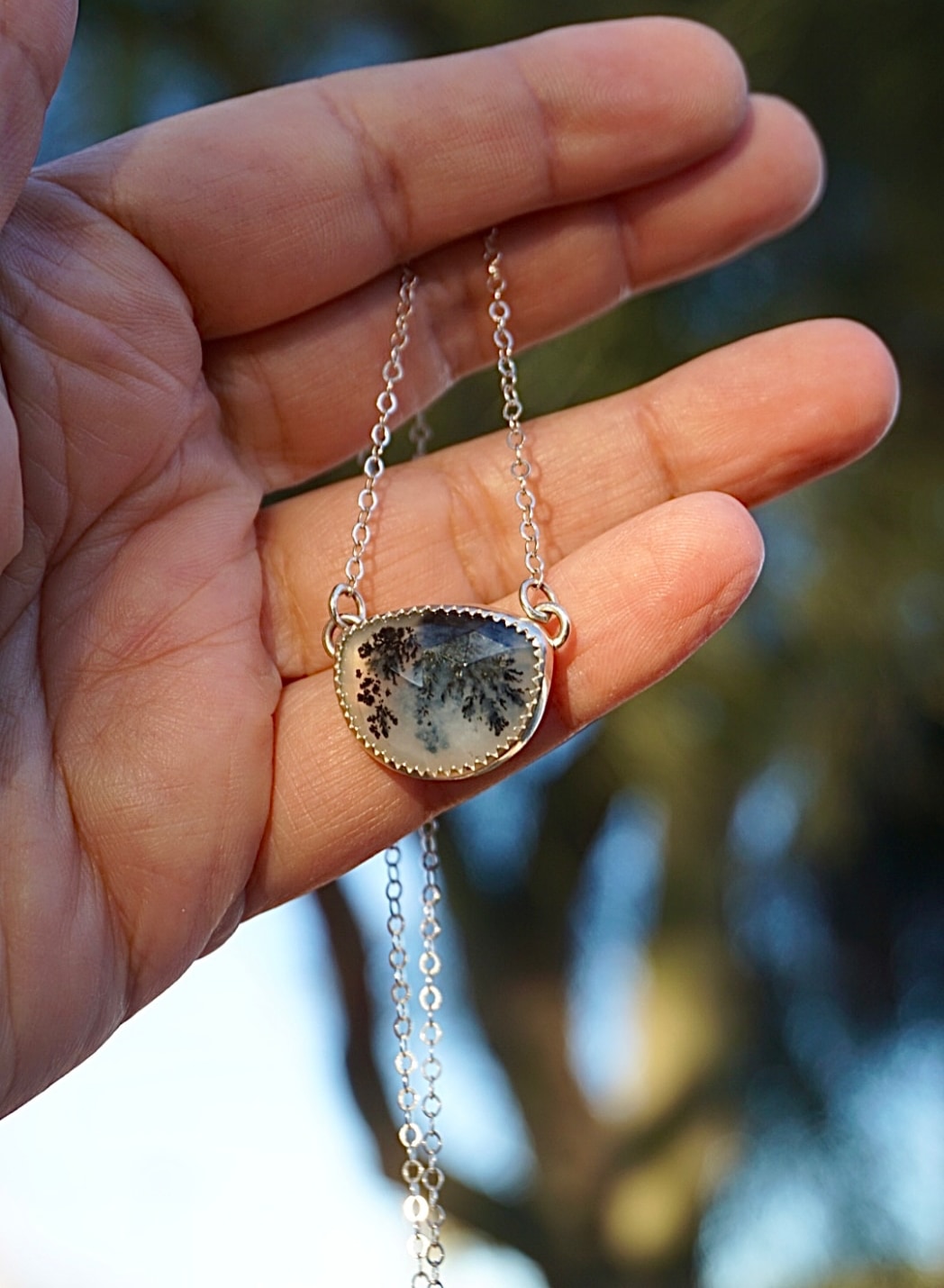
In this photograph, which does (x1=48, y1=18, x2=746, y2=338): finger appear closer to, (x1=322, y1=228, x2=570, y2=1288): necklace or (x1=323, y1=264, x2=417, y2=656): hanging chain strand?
(x1=323, y1=264, x2=417, y2=656): hanging chain strand

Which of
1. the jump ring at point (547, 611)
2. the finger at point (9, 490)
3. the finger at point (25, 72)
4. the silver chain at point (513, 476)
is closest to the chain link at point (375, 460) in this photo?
the silver chain at point (513, 476)

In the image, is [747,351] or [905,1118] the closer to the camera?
[747,351]

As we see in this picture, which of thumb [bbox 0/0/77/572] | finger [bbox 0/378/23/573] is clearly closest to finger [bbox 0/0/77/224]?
thumb [bbox 0/0/77/572]

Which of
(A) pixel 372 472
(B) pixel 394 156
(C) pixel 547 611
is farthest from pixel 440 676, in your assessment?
(B) pixel 394 156

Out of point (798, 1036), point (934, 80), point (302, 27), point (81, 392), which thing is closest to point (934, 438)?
point (934, 80)

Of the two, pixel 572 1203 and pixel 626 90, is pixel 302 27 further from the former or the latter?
pixel 572 1203

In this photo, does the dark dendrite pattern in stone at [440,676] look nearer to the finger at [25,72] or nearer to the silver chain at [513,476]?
the silver chain at [513,476]
